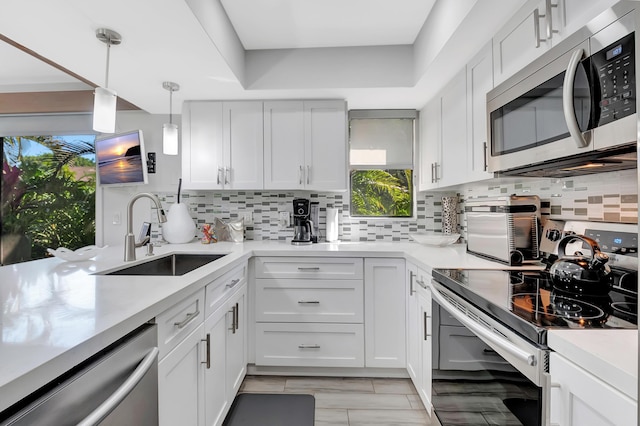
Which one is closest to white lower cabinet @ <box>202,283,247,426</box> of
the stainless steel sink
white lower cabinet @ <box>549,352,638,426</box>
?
the stainless steel sink

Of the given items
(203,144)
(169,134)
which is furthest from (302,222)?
(169,134)

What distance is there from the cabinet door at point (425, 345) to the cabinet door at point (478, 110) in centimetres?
73

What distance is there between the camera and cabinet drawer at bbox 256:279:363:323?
2.29 metres

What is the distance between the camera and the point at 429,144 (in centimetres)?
264

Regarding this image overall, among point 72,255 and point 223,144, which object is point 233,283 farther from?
point 223,144

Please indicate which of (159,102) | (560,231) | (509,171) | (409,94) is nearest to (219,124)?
(159,102)

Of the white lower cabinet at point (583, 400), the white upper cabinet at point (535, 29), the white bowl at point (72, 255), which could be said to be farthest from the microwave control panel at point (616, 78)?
the white bowl at point (72, 255)

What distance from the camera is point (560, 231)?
5.19 ft

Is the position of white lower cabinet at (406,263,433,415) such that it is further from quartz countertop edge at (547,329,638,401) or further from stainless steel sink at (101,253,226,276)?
stainless steel sink at (101,253,226,276)

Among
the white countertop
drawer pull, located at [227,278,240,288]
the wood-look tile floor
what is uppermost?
the white countertop

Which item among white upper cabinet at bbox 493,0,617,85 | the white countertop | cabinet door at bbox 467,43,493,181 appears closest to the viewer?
the white countertop

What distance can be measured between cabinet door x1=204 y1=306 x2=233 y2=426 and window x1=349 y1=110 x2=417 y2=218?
1.64 metres

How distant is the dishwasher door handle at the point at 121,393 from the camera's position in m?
0.67

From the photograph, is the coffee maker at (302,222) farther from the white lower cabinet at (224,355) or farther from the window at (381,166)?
the white lower cabinet at (224,355)
